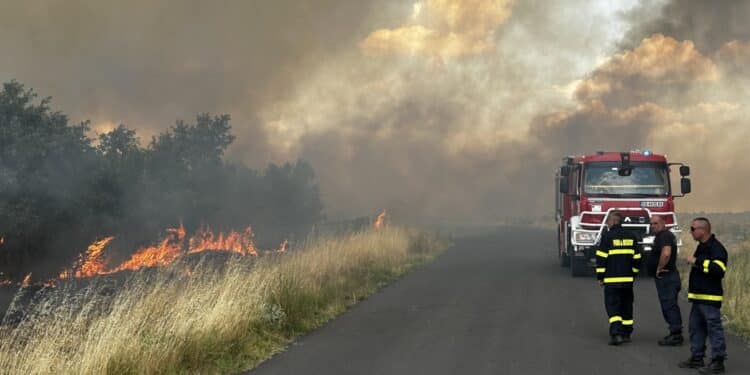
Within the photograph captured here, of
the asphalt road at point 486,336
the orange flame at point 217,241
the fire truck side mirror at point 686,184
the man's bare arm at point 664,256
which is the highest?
the fire truck side mirror at point 686,184

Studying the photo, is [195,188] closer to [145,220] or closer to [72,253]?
[145,220]

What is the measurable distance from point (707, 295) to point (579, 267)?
36.7 feet

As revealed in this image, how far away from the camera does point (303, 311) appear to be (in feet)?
41.0

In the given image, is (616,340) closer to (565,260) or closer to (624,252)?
(624,252)

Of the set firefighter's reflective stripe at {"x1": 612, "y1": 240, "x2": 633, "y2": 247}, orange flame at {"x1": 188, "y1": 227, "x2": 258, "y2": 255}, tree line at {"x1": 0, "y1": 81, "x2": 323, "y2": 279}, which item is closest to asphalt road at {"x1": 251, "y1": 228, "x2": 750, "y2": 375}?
firefighter's reflective stripe at {"x1": 612, "y1": 240, "x2": 633, "y2": 247}

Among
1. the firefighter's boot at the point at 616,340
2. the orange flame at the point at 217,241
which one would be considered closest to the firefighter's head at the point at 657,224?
the firefighter's boot at the point at 616,340

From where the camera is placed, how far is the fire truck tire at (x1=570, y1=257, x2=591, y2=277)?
63.5 feet

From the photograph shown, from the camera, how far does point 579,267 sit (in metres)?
19.5

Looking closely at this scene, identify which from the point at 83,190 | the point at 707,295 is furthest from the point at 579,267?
the point at 83,190

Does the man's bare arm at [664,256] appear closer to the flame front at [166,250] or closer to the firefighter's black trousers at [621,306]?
the firefighter's black trousers at [621,306]

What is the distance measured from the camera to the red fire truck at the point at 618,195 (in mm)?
18625

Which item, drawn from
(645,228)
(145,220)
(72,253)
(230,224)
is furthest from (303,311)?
(230,224)

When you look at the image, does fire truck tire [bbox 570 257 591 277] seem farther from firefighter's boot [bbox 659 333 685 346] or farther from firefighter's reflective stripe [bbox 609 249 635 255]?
firefighter's boot [bbox 659 333 685 346]

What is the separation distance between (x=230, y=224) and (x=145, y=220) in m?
9.69
